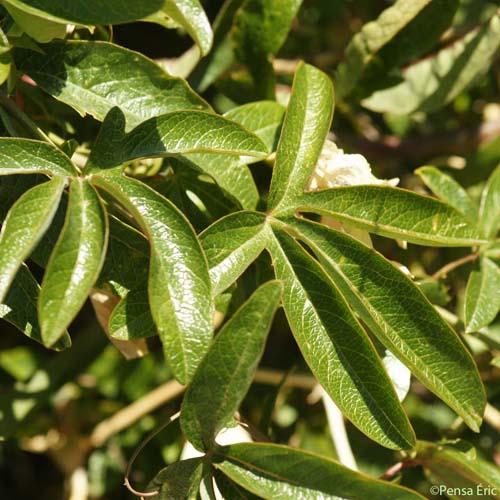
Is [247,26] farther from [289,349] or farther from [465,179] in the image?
[289,349]

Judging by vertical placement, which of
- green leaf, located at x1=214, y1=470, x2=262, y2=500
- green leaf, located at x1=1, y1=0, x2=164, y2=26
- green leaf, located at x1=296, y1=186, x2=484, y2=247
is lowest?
green leaf, located at x1=214, y1=470, x2=262, y2=500

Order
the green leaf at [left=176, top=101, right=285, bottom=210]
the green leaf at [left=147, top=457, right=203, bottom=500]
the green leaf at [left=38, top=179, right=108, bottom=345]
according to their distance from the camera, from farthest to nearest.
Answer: the green leaf at [left=176, top=101, right=285, bottom=210] → the green leaf at [left=147, top=457, right=203, bottom=500] → the green leaf at [left=38, top=179, right=108, bottom=345]

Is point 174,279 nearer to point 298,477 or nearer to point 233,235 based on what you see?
point 233,235

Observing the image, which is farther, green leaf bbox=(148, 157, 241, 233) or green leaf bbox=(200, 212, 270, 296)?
green leaf bbox=(148, 157, 241, 233)

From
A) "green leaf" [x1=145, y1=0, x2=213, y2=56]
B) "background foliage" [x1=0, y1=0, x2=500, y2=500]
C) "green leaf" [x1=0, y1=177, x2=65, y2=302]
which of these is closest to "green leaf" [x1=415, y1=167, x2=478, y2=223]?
"background foliage" [x1=0, y1=0, x2=500, y2=500]

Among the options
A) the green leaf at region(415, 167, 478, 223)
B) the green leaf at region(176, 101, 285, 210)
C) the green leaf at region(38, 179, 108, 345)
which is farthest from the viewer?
the green leaf at region(415, 167, 478, 223)

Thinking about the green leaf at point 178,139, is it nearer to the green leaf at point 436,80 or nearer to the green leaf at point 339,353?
the green leaf at point 339,353

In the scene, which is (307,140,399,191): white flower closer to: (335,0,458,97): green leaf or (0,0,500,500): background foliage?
(0,0,500,500): background foliage
